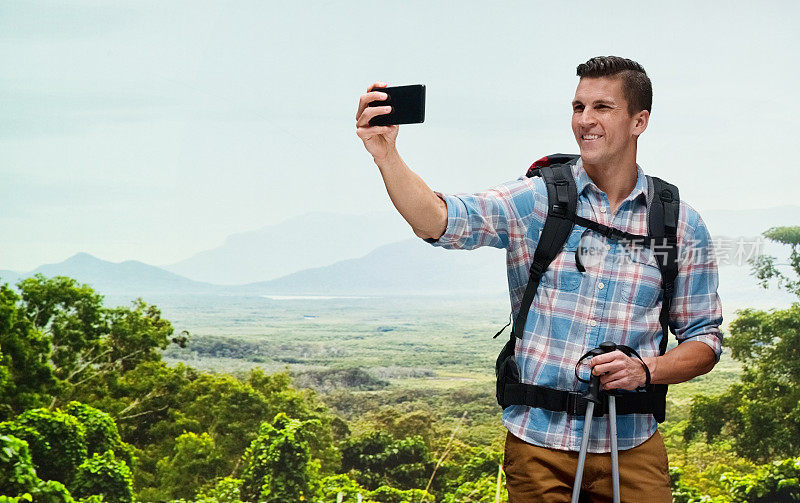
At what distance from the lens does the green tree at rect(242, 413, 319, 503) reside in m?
4.15

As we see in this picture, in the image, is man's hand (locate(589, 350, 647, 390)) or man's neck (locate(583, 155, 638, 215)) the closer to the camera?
man's hand (locate(589, 350, 647, 390))

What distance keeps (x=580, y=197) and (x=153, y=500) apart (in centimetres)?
333

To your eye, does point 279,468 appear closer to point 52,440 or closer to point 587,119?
point 52,440

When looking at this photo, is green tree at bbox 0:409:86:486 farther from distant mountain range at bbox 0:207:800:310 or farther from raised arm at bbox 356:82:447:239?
raised arm at bbox 356:82:447:239

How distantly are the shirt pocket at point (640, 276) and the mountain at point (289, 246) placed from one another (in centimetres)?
340

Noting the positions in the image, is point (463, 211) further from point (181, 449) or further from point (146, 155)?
point (146, 155)

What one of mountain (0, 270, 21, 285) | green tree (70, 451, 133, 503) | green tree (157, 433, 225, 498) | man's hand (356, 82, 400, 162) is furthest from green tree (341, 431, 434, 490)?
man's hand (356, 82, 400, 162)

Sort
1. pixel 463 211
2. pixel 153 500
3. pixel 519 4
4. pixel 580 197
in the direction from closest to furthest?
pixel 463 211 → pixel 580 197 → pixel 153 500 → pixel 519 4

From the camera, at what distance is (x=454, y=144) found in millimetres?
4711

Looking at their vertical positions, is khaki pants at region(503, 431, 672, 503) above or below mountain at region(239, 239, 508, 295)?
below

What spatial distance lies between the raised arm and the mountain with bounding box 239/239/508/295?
352cm

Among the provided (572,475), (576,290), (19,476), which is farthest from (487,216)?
(19,476)

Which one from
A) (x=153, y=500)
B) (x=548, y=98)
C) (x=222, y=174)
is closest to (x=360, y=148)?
(x=222, y=174)

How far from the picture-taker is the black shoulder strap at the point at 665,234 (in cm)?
150
